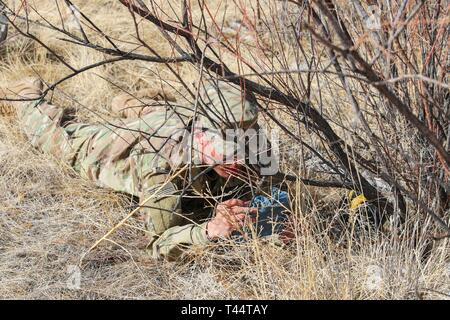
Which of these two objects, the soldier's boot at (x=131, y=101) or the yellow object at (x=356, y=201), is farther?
the soldier's boot at (x=131, y=101)

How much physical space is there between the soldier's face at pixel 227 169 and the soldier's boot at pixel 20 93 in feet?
5.76

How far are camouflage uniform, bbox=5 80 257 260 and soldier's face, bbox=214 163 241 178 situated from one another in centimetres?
5

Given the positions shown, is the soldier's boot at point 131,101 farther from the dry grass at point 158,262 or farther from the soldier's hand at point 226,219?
the soldier's hand at point 226,219

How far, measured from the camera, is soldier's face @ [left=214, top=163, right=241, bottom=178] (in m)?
2.93

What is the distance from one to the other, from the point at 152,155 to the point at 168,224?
0.37 meters

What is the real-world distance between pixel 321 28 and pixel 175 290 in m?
1.12

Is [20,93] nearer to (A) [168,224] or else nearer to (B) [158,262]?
(A) [168,224]

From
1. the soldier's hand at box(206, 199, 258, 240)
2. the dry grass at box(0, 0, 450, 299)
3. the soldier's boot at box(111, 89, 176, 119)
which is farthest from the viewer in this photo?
the soldier's boot at box(111, 89, 176, 119)

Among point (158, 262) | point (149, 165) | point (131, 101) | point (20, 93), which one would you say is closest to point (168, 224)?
point (158, 262)

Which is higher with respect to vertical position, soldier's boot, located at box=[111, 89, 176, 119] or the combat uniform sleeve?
soldier's boot, located at box=[111, 89, 176, 119]

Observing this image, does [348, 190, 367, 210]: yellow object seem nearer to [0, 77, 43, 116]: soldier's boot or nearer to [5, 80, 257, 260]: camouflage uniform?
A: [5, 80, 257, 260]: camouflage uniform

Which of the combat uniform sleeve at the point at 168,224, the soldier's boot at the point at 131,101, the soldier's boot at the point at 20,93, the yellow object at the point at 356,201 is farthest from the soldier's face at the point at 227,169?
the soldier's boot at the point at 20,93

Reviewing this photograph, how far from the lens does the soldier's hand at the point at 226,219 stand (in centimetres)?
290

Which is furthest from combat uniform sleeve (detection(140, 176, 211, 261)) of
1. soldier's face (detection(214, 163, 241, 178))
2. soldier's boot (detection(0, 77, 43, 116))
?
soldier's boot (detection(0, 77, 43, 116))
